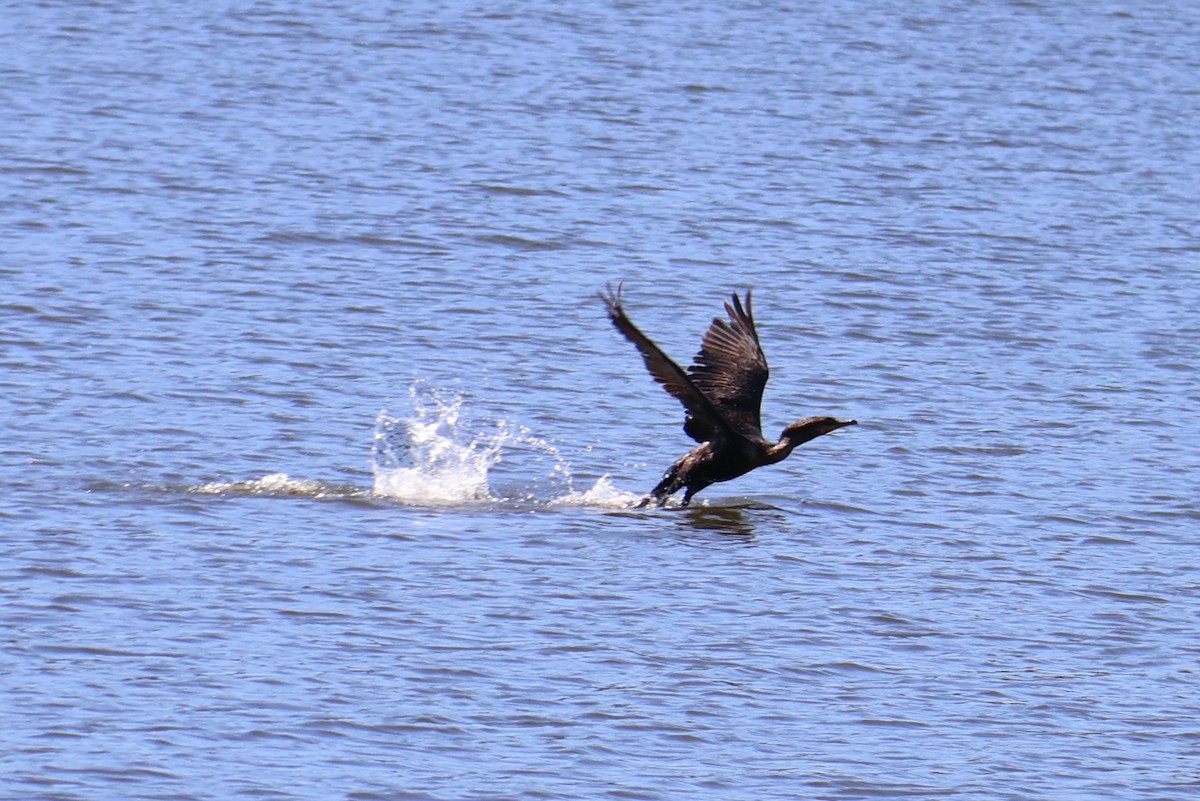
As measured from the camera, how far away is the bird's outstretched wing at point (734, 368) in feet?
36.3

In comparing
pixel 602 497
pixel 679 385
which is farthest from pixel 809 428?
pixel 602 497

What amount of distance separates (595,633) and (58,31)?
50.2 ft

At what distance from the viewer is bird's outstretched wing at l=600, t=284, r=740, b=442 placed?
9609 mm

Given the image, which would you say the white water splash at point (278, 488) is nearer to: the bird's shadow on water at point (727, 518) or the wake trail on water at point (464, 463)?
the wake trail on water at point (464, 463)

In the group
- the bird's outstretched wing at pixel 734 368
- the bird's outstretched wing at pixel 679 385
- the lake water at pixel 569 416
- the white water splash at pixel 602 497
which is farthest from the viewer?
the bird's outstretched wing at pixel 734 368

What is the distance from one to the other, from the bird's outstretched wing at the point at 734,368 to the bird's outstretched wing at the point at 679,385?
173mm

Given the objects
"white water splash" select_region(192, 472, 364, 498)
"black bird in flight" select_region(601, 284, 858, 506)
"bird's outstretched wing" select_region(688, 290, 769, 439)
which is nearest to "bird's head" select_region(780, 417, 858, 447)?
"black bird in flight" select_region(601, 284, 858, 506)

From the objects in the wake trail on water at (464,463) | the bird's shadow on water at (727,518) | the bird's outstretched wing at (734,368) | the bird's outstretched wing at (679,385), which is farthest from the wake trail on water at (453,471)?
the bird's outstretched wing at (734,368)

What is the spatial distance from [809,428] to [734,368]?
1.84 ft

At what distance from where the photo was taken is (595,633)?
8523 millimetres

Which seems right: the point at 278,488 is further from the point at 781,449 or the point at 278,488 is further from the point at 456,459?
the point at 781,449

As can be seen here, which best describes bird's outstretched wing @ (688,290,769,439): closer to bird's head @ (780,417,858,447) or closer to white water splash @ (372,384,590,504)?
bird's head @ (780,417,858,447)

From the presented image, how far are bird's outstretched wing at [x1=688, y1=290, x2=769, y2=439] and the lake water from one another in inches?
20.2

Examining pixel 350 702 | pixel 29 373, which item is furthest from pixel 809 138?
pixel 350 702
